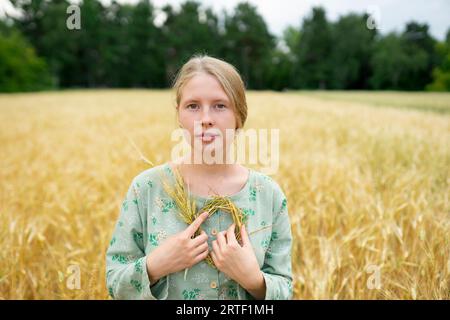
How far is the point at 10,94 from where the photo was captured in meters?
18.5

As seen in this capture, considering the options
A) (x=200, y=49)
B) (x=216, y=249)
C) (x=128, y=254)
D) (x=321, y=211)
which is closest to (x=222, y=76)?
(x=216, y=249)

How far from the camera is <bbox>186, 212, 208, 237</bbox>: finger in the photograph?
2.89 feet

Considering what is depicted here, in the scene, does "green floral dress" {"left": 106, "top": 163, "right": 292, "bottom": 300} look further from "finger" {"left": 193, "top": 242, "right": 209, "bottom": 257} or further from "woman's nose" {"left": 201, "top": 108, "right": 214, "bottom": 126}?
"woman's nose" {"left": 201, "top": 108, "right": 214, "bottom": 126}

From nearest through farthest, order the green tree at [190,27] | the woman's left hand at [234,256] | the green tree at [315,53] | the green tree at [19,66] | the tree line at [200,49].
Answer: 1. the woman's left hand at [234,256]
2. the tree line at [200,49]
3. the green tree at [315,53]
4. the green tree at [190,27]
5. the green tree at [19,66]

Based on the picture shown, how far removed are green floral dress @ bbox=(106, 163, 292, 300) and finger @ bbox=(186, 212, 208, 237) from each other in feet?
0.26

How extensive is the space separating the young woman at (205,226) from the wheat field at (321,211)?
1.59 ft

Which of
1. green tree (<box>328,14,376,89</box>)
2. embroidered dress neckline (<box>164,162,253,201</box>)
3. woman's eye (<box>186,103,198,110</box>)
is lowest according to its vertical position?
embroidered dress neckline (<box>164,162,253,201</box>)

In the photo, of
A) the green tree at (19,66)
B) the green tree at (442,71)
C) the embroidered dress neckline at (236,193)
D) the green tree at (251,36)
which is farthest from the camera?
the green tree at (19,66)

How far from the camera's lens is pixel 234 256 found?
882 mm

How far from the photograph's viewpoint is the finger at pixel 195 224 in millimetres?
881

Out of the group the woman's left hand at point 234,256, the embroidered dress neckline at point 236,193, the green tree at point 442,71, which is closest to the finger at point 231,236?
Result: the woman's left hand at point 234,256

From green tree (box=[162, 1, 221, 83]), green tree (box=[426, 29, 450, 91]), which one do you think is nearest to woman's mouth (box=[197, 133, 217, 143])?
green tree (box=[426, 29, 450, 91])

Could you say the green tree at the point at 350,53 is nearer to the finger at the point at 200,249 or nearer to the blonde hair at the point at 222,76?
the blonde hair at the point at 222,76

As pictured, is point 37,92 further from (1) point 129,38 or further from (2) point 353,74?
(2) point 353,74
